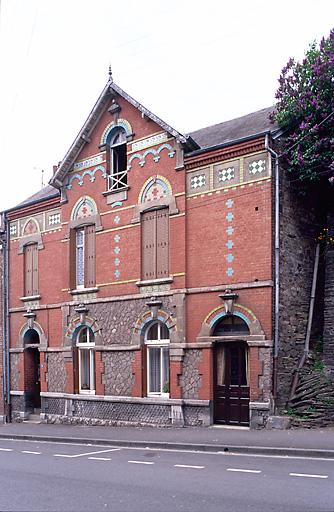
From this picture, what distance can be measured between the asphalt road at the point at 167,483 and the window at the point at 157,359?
193 inches

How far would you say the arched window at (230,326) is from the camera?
51.6 feet

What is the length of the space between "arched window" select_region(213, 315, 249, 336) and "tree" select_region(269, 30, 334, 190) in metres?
4.34

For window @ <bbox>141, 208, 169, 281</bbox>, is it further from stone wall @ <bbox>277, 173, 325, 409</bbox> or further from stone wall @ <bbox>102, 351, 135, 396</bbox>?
stone wall @ <bbox>277, 173, 325, 409</bbox>

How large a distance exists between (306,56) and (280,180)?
362 centimetres

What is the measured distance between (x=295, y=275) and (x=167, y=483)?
8.46 meters

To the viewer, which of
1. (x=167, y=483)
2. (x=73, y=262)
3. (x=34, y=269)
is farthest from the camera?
(x=34, y=269)

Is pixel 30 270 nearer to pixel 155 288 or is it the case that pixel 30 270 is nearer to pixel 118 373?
pixel 118 373

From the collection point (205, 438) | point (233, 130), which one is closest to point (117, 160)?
point (233, 130)

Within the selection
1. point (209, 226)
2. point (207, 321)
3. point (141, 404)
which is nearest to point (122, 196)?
point (209, 226)

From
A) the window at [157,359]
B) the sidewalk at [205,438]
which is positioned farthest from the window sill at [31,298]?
the window at [157,359]

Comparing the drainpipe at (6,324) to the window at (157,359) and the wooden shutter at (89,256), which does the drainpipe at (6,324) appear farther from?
the window at (157,359)

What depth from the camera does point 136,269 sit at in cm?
1841

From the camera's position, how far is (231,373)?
1598cm

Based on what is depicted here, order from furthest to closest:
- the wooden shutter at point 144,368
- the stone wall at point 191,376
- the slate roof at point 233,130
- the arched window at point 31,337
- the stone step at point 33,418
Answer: the arched window at point 31,337 < the stone step at point 33,418 < the wooden shutter at point 144,368 < the slate roof at point 233,130 < the stone wall at point 191,376
